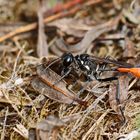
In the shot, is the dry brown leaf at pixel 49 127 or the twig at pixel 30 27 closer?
the dry brown leaf at pixel 49 127

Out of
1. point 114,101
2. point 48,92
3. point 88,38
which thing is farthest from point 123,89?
point 88,38

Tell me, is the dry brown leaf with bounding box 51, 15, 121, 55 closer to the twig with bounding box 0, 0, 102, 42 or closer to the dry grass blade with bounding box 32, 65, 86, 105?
the twig with bounding box 0, 0, 102, 42

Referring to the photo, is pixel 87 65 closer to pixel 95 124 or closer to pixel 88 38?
pixel 95 124

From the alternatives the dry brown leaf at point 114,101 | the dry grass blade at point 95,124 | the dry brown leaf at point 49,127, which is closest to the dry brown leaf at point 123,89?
the dry brown leaf at point 114,101

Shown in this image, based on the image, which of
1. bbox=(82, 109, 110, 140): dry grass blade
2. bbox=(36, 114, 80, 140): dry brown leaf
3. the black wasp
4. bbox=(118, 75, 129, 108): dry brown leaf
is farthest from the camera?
the black wasp

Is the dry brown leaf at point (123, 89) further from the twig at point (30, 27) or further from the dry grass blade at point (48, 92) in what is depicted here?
the twig at point (30, 27)

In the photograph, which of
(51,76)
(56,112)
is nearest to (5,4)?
(51,76)

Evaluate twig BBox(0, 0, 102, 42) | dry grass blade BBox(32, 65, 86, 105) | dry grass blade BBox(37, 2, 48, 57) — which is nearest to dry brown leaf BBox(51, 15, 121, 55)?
dry grass blade BBox(37, 2, 48, 57)

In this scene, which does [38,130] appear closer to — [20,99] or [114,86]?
[20,99]

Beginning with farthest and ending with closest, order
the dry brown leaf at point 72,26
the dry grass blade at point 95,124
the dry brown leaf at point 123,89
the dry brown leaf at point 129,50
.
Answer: the dry brown leaf at point 72,26 < the dry brown leaf at point 129,50 < the dry brown leaf at point 123,89 < the dry grass blade at point 95,124
